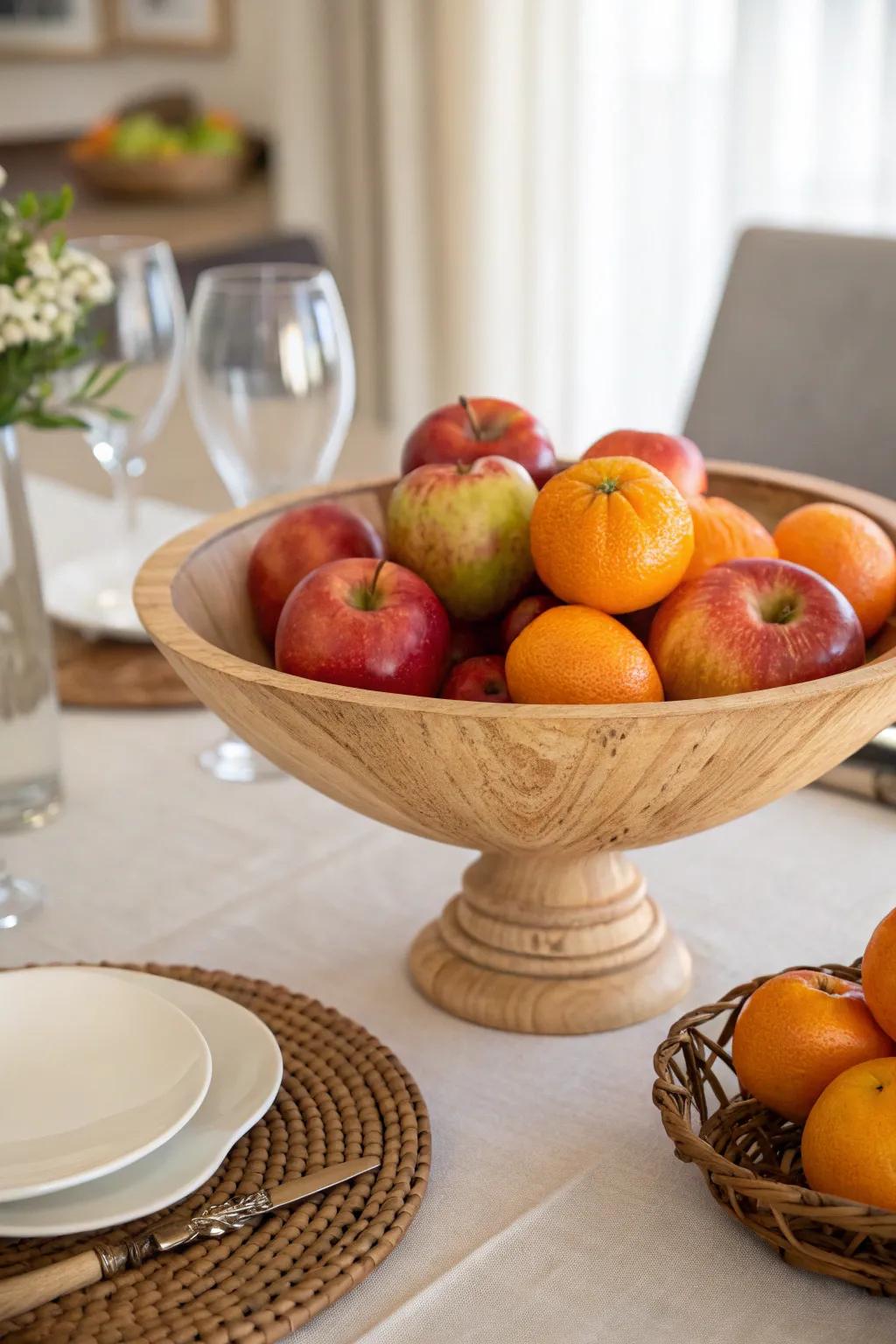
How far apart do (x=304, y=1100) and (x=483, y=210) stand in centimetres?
274

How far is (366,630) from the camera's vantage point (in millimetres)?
680

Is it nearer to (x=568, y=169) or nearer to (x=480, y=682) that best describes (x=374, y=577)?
(x=480, y=682)

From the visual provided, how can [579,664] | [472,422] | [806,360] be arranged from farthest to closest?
[806,360], [472,422], [579,664]

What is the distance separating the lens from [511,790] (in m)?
0.60

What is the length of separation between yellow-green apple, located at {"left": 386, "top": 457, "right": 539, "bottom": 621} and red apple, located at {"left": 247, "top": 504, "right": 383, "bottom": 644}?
4cm

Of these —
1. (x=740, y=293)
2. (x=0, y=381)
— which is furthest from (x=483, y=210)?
(x=0, y=381)

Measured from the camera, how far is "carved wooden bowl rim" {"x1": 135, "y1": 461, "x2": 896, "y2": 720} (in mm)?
575

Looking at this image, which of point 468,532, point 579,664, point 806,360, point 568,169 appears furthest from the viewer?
point 568,169

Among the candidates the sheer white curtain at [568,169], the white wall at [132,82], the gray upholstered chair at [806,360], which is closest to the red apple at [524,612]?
the gray upholstered chair at [806,360]

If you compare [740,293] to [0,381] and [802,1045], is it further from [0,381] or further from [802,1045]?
[802,1045]

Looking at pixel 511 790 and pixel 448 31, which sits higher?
pixel 448 31

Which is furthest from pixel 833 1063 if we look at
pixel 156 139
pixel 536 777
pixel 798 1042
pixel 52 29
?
pixel 52 29

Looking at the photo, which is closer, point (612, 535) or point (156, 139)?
point (612, 535)

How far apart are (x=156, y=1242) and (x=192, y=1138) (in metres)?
0.05
